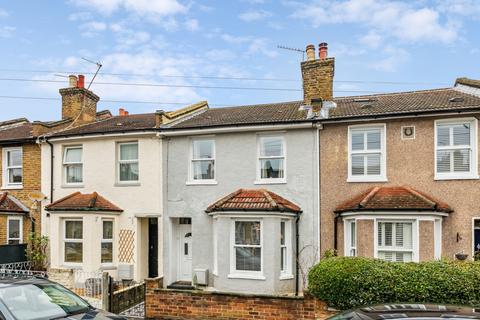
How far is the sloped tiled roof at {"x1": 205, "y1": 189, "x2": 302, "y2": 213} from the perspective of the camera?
12648 mm

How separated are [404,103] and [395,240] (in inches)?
189

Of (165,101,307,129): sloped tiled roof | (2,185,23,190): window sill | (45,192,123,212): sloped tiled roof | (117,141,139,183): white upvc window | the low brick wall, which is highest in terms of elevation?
(165,101,307,129): sloped tiled roof

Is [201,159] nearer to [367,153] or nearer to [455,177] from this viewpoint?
[367,153]

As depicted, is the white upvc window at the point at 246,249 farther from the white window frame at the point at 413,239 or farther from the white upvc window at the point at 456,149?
the white upvc window at the point at 456,149

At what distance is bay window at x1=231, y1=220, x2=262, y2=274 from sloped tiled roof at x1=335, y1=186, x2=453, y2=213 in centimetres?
254

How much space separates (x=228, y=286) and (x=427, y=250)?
18.9 feet

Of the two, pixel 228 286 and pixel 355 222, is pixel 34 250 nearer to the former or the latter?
pixel 228 286

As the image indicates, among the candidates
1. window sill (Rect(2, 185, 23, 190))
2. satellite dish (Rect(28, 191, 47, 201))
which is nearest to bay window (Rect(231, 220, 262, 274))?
satellite dish (Rect(28, 191, 47, 201))

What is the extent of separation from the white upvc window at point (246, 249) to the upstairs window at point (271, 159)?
164 centimetres

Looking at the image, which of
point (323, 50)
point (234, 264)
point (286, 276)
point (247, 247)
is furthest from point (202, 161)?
point (323, 50)

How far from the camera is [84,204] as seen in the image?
14922mm

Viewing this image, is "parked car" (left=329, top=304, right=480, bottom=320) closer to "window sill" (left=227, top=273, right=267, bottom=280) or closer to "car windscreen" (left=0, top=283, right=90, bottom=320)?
"car windscreen" (left=0, top=283, right=90, bottom=320)

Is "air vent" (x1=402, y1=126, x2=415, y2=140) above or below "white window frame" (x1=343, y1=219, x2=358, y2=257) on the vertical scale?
above

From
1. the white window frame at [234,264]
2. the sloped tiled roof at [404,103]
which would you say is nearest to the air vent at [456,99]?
the sloped tiled roof at [404,103]
